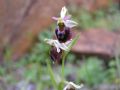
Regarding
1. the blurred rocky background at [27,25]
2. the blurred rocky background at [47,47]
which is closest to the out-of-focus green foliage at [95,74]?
the blurred rocky background at [47,47]

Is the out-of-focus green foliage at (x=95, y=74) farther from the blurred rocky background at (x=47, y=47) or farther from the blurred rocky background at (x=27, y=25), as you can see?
the blurred rocky background at (x=27, y=25)

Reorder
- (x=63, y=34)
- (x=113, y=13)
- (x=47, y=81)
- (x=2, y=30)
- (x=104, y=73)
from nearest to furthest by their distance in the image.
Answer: (x=63, y=34) < (x=47, y=81) < (x=104, y=73) < (x=2, y=30) < (x=113, y=13)

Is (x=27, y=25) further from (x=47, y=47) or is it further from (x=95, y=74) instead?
(x=47, y=47)

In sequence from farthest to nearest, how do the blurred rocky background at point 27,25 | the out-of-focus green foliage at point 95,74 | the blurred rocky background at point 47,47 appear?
the blurred rocky background at point 27,25, the out-of-focus green foliage at point 95,74, the blurred rocky background at point 47,47

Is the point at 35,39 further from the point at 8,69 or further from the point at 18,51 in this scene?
the point at 8,69

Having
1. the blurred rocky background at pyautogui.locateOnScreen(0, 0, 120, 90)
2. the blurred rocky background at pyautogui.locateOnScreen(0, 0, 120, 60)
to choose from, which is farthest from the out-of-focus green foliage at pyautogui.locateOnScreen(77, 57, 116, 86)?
the blurred rocky background at pyautogui.locateOnScreen(0, 0, 120, 60)

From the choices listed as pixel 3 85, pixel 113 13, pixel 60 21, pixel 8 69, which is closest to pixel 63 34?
pixel 60 21

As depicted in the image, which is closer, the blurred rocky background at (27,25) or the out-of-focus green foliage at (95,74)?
the out-of-focus green foliage at (95,74)

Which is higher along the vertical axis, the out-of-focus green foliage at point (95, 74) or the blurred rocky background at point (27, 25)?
the blurred rocky background at point (27, 25)

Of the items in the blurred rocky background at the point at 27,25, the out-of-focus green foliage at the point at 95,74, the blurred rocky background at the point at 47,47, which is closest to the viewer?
the blurred rocky background at the point at 47,47

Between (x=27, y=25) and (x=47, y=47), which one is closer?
(x=47, y=47)

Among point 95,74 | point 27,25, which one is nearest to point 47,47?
point 95,74
